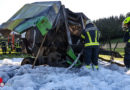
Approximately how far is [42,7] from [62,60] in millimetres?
2008

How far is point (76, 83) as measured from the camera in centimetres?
320

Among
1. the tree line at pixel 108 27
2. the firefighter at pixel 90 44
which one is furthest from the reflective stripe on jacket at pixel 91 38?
the tree line at pixel 108 27

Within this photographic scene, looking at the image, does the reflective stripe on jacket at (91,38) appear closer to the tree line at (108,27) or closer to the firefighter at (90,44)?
the firefighter at (90,44)

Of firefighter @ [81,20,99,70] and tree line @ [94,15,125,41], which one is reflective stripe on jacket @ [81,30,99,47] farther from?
tree line @ [94,15,125,41]

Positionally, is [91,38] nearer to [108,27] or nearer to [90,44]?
[90,44]

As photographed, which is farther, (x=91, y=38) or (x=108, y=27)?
(x=108, y=27)

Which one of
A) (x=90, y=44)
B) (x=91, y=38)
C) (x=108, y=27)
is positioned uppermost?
(x=108, y=27)

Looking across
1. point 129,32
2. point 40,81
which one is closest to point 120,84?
point 40,81

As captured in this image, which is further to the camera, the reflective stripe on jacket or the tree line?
the tree line

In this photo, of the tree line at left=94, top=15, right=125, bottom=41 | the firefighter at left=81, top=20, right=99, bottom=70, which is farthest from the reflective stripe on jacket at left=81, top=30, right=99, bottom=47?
the tree line at left=94, top=15, right=125, bottom=41

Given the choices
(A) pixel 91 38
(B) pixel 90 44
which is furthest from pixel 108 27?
(B) pixel 90 44

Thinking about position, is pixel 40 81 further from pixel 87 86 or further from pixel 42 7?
pixel 42 7

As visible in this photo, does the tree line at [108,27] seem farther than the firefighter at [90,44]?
Yes

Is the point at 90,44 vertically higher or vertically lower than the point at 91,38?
lower
